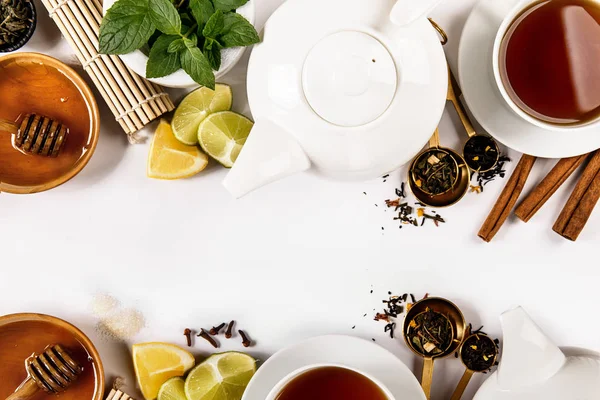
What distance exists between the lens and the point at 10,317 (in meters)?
1.39

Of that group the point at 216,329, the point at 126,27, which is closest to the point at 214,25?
the point at 126,27

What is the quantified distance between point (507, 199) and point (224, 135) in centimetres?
73

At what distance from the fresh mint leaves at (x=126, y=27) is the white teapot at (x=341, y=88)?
257 mm

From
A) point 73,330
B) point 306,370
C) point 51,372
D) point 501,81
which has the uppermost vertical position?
point 501,81

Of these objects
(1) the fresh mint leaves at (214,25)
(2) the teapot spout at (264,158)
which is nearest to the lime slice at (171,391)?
(2) the teapot spout at (264,158)

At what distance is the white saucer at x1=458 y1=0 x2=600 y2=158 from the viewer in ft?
4.17

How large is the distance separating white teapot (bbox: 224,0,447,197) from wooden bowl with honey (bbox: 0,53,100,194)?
0.55m

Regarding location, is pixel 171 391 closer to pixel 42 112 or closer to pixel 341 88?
pixel 42 112

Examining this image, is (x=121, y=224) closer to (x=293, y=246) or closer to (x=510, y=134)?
(x=293, y=246)

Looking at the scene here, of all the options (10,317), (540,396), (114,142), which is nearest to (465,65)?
(540,396)

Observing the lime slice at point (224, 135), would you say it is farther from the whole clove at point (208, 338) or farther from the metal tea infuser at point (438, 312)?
the metal tea infuser at point (438, 312)

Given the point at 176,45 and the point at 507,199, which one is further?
the point at 507,199

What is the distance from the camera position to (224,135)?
140cm

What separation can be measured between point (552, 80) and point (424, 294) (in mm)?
600
